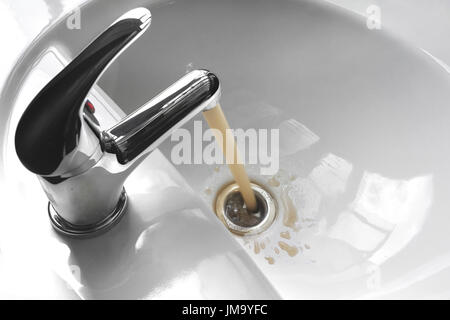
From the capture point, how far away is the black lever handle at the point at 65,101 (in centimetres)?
30

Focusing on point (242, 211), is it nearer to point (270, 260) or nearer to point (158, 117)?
point (270, 260)

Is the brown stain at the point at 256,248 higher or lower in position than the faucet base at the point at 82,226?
lower

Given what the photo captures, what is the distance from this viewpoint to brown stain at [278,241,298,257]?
1.72 ft

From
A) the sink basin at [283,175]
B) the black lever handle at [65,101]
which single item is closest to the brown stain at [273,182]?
the sink basin at [283,175]

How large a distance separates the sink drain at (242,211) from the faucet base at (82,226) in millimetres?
172

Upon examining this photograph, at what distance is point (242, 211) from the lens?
57 centimetres

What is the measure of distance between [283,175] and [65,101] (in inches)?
13.2

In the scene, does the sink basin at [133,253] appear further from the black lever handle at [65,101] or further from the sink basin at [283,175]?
the black lever handle at [65,101]

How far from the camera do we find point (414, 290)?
421 mm

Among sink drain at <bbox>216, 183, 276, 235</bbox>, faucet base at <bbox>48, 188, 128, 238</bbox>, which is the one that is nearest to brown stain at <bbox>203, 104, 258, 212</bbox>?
sink drain at <bbox>216, 183, 276, 235</bbox>

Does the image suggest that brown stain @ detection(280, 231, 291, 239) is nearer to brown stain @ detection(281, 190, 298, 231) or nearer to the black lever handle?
brown stain @ detection(281, 190, 298, 231)

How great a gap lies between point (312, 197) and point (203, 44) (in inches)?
9.2
